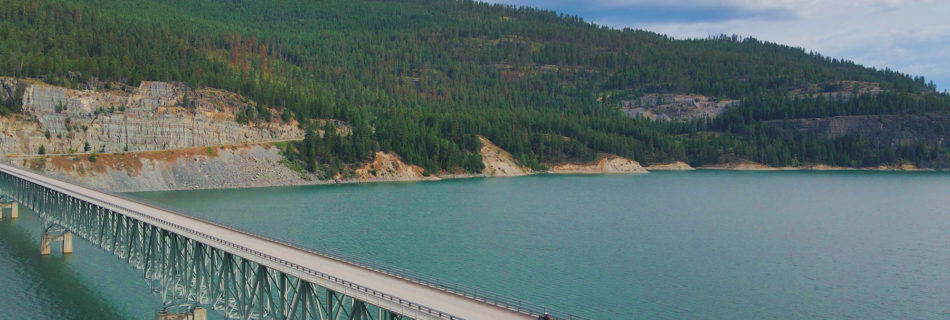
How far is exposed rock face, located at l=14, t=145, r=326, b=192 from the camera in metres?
124

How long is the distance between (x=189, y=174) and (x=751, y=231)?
109 metres

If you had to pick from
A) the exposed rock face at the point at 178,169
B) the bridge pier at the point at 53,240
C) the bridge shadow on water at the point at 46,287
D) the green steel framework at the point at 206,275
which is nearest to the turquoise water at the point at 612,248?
the bridge shadow on water at the point at 46,287

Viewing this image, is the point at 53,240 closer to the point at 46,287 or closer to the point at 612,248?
the point at 46,287

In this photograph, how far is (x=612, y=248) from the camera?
2995 inches

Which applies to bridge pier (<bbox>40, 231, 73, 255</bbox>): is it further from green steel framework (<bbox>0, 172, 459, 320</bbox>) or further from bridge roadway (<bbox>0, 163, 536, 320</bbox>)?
bridge roadway (<bbox>0, 163, 536, 320</bbox>)

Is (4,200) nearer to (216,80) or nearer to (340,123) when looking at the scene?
(216,80)

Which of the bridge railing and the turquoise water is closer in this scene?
the bridge railing

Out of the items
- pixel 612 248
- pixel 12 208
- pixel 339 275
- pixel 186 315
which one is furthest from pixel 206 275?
pixel 12 208

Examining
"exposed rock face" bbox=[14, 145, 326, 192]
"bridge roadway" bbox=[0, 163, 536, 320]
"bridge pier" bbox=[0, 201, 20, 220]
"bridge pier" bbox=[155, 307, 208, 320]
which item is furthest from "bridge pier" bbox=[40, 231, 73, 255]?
"exposed rock face" bbox=[14, 145, 326, 192]

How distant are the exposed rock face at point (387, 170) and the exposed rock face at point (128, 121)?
23.6 metres

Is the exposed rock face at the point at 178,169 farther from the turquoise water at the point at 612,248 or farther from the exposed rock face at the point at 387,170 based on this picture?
the exposed rock face at the point at 387,170

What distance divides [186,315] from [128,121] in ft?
366

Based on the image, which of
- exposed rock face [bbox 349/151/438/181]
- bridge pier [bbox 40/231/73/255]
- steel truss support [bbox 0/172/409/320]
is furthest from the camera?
exposed rock face [bbox 349/151/438/181]

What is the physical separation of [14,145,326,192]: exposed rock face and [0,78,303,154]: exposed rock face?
14.8 ft
